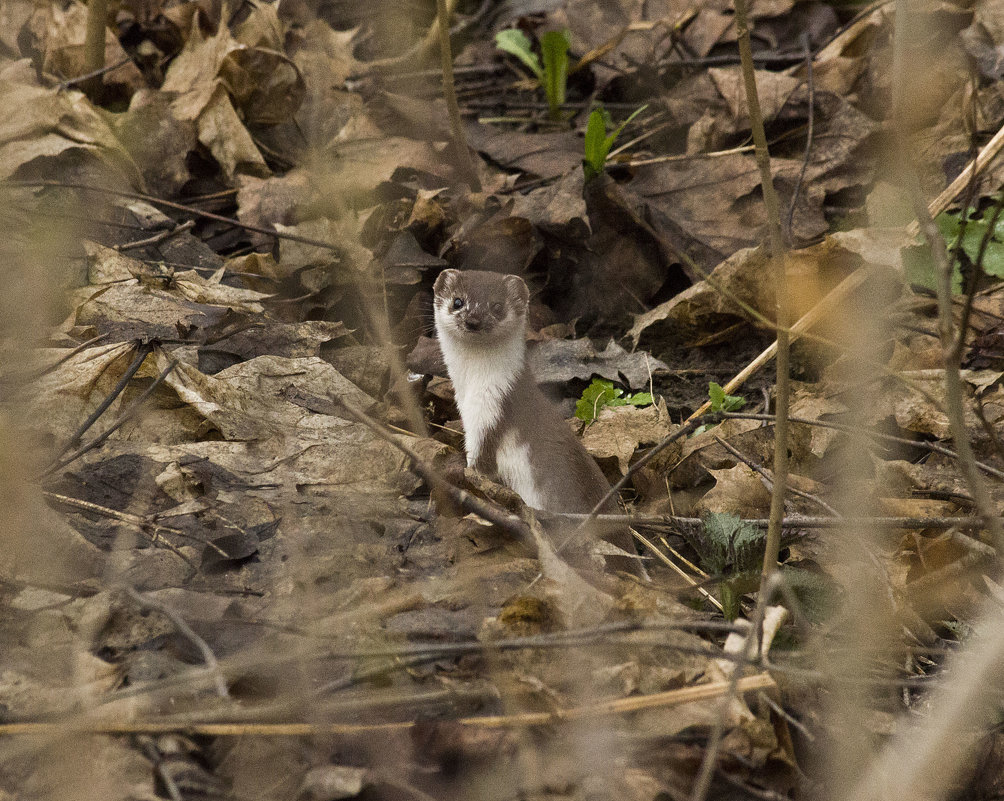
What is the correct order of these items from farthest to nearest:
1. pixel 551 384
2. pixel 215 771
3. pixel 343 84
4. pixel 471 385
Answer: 1. pixel 343 84
2. pixel 551 384
3. pixel 471 385
4. pixel 215 771

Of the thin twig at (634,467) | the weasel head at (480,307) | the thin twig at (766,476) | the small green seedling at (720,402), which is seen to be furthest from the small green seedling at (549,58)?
the thin twig at (634,467)

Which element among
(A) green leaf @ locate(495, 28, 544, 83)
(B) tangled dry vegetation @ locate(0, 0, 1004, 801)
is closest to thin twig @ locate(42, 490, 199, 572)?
(B) tangled dry vegetation @ locate(0, 0, 1004, 801)

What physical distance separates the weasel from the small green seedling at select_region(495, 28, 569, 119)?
2.11 metres

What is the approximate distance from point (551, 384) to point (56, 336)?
2410 mm

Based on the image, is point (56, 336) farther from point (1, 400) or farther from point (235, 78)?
point (235, 78)

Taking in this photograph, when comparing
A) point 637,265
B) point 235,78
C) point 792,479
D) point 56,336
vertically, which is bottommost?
point 792,479

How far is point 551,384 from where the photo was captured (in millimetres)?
5121

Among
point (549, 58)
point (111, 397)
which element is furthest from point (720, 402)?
point (549, 58)

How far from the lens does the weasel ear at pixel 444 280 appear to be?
16.2 feet

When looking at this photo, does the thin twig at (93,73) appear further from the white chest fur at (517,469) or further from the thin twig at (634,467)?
the thin twig at (634,467)

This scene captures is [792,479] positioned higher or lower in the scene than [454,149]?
lower

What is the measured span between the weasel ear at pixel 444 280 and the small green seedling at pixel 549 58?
2.10m

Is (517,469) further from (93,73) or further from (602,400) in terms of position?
(93,73)

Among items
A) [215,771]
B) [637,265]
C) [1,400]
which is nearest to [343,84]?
[637,265]
